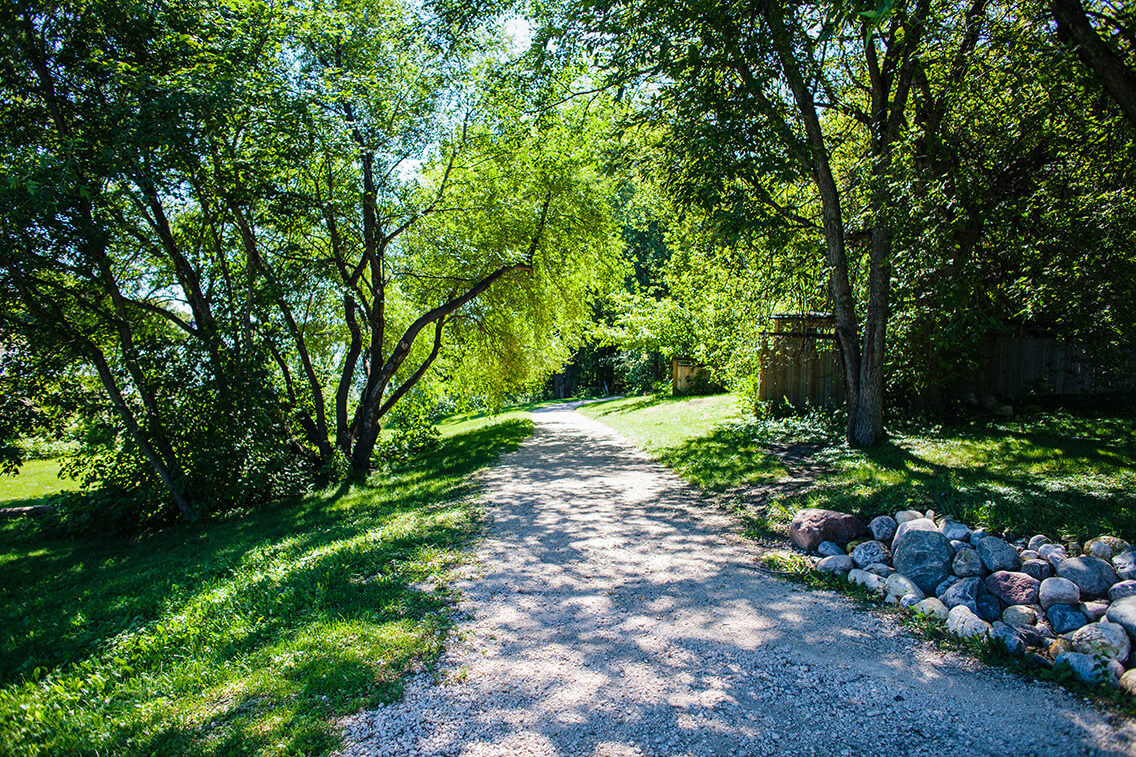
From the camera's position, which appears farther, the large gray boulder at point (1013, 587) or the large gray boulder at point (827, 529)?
the large gray boulder at point (827, 529)

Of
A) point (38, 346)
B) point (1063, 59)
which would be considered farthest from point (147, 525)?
point (1063, 59)

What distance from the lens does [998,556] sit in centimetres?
461

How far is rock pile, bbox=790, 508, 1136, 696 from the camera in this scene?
142 inches

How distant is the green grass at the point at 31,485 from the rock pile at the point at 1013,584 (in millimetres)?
18486

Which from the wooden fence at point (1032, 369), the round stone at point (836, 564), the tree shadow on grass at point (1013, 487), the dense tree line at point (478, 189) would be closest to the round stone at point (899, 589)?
the round stone at point (836, 564)

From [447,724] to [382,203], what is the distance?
11678mm

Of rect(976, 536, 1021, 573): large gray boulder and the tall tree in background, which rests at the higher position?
the tall tree in background

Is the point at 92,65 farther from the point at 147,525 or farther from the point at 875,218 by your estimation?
the point at 875,218

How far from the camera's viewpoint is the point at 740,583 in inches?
201

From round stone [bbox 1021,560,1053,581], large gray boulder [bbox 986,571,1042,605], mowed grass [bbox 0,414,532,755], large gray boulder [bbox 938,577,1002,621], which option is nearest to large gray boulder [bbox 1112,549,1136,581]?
round stone [bbox 1021,560,1053,581]

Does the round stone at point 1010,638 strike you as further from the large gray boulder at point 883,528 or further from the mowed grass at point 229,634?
the mowed grass at point 229,634

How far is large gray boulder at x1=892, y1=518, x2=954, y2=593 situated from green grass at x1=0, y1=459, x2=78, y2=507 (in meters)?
18.6

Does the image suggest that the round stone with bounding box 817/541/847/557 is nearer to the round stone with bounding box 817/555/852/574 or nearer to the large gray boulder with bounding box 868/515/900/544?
the round stone with bounding box 817/555/852/574

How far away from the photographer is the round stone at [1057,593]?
4055 millimetres
